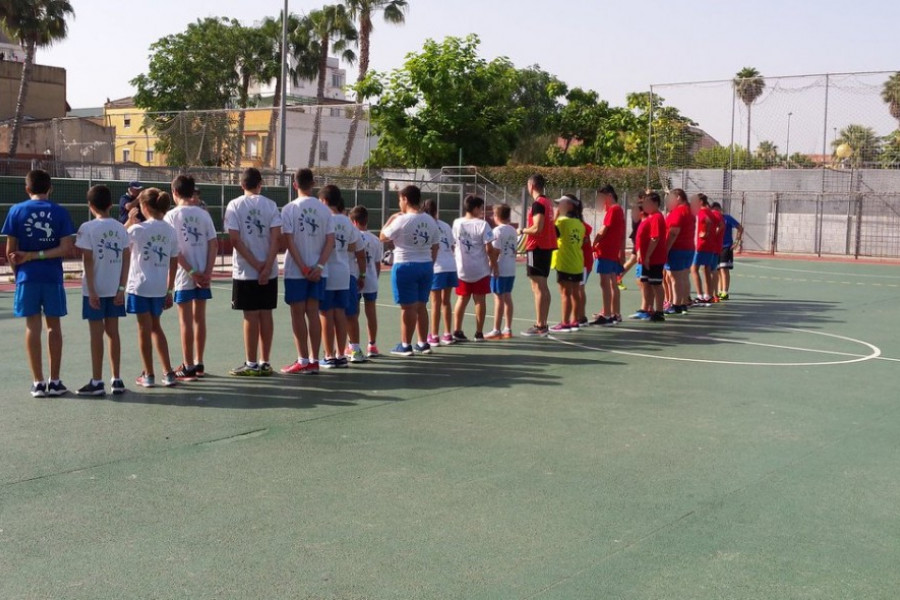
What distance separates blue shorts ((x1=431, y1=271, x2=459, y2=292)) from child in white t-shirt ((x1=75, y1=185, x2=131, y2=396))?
4106mm

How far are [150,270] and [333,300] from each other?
6.43ft

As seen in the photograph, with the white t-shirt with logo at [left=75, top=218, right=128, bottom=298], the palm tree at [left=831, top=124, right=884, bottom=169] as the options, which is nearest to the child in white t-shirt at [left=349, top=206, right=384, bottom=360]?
the white t-shirt with logo at [left=75, top=218, right=128, bottom=298]

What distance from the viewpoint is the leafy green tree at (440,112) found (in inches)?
1748

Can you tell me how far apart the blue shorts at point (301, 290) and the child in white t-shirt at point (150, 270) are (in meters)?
1.20

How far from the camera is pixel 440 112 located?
145 ft

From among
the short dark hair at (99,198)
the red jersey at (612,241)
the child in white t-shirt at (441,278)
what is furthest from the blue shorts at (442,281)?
the short dark hair at (99,198)

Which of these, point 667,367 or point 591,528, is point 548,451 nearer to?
point 591,528

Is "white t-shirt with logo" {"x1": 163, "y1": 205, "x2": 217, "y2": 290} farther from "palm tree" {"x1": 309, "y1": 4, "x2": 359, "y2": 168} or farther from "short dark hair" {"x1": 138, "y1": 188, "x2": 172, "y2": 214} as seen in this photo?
"palm tree" {"x1": 309, "y1": 4, "x2": 359, "y2": 168}

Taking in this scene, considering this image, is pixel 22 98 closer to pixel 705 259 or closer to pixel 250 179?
pixel 705 259

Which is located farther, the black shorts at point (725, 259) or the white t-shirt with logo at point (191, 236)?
the black shorts at point (725, 259)

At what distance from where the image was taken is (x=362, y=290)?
10594mm

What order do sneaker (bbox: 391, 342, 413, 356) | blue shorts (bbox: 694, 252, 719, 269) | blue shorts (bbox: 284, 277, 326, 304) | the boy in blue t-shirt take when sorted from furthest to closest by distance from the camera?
1. blue shorts (bbox: 694, 252, 719, 269)
2. sneaker (bbox: 391, 342, 413, 356)
3. blue shorts (bbox: 284, 277, 326, 304)
4. the boy in blue t-shirt

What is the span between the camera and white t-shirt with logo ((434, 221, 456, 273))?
11242mm

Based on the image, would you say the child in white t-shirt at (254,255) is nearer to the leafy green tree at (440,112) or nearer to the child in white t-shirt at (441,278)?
the child in white t-shirt at (441,278)
